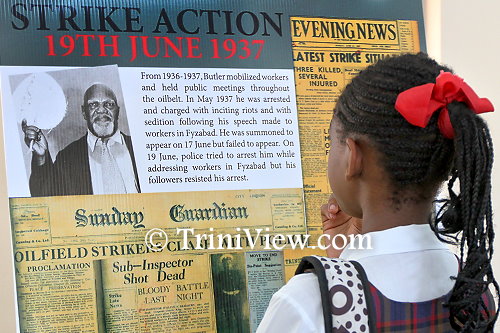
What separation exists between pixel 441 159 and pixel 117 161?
648 millimetres

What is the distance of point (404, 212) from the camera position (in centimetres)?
84

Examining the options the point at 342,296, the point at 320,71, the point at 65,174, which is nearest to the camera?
the point at 342,296

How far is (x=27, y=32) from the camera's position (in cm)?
122

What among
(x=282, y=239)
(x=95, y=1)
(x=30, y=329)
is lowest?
(x=30, y=329)

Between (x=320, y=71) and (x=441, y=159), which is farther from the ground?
(x=320, y=71)

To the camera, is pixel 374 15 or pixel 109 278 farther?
pixel 374 15

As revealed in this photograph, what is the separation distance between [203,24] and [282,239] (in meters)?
0.47

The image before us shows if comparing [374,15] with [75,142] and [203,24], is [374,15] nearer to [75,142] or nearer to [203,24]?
[203,24]

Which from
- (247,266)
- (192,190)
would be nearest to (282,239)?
(247,266)

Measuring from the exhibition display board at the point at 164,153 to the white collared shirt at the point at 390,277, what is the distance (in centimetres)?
47

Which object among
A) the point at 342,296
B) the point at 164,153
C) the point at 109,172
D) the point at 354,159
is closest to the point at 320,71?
the point at 164,153

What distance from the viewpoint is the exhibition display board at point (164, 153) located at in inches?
47.5

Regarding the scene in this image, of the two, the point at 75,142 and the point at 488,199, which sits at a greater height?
the point at 75,142

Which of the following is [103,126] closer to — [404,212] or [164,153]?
[164,153]
